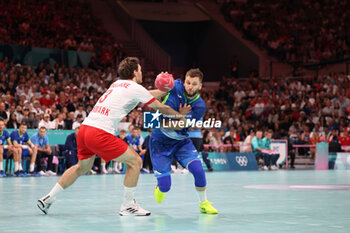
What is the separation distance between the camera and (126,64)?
7859 mm

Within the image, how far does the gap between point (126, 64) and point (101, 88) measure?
17915mm

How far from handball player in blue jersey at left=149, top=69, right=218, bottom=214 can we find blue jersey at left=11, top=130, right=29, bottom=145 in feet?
34.8

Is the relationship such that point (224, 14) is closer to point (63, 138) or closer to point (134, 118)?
point (134, 118)

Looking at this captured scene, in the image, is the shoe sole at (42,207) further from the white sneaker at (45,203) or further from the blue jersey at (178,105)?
the blue jersey at (178,105)

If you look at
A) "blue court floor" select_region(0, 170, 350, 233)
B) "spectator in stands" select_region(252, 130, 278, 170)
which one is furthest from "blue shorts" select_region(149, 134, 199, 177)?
"spectator in stands" select_region(252, 130, 278, 170)

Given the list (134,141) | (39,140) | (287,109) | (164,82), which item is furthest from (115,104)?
(287,109)

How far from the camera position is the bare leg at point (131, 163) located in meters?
7.60

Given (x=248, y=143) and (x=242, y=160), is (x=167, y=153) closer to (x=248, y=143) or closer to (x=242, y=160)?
(x=242, y=160)

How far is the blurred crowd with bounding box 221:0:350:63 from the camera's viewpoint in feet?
113

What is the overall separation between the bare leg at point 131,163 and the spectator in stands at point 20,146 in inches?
437

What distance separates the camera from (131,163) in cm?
767

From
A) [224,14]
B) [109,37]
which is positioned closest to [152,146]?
[109,37]

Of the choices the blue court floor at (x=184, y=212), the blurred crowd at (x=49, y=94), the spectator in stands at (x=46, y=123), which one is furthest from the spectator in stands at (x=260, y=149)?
Answer: the blue court floor at (x=184, y=212)

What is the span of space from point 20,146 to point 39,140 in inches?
30.2
